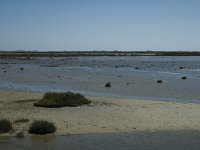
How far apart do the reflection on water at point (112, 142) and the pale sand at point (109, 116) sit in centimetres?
89

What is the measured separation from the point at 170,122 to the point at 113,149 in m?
5.24

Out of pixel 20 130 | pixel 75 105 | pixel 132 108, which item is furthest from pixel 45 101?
pixel 20 130

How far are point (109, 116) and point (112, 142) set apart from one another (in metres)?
4.78

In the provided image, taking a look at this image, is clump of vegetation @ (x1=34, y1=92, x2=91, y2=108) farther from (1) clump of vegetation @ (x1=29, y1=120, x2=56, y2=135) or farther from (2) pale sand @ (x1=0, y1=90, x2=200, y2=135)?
(1) clump of vegetation @ (x1=29, y1=120, x2=56, y2=135)

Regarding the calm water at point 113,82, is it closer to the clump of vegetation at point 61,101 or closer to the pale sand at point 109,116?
the pale sand at point 109,116

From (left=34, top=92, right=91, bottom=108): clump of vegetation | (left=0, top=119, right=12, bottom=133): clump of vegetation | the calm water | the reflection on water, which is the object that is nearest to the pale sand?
(left=0, top=119, right=12, bottom=133): clump of vegetation

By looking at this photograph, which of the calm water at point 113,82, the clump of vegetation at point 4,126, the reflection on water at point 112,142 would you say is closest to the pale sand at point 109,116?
the clump of vegetation at point 4,126

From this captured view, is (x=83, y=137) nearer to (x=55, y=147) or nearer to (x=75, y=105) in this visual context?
(x=55, y=147)

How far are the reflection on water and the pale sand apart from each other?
893 millimetres

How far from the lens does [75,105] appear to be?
872 inches

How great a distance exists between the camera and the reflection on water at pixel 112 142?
13641mm

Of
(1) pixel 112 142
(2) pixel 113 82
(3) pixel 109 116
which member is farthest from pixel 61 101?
(2) pixel 113 82

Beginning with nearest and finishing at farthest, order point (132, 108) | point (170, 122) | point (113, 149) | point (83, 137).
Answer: point (113, 149) < point (83, 137) < point (170, 122) < point (132, 108)

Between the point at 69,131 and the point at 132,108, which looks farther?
the point at 132,108
